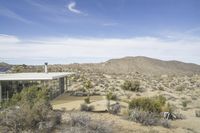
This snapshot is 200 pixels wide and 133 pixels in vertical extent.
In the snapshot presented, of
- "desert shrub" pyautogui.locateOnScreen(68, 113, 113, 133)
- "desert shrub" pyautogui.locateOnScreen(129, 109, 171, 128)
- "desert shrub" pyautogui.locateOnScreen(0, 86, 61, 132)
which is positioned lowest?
"desert shrub" pyautogui.locateOnScreen(129, 109, 171, 128)

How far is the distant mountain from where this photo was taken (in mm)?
120963

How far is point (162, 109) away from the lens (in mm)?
21688

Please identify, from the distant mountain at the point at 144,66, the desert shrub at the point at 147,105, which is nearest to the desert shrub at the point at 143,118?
the desert shrub at the point at 147,105

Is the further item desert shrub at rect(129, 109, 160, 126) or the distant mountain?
the distant mountain

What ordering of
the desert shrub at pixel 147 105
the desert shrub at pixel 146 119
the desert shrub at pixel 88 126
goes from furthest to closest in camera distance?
the desert shrub at pixel 147 105
the desert shrub at pixel 146 119
the desert shrub at pixel 88 126

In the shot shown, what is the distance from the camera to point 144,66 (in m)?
129

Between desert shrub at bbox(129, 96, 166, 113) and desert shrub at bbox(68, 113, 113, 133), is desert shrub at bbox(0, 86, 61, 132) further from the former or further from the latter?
desert shrub at bbox(129, 96, 166, 113)

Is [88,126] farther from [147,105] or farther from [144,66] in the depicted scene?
[144,66]

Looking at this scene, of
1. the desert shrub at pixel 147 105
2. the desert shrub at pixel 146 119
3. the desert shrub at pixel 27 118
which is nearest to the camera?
the desert shrub at pixel 27 118

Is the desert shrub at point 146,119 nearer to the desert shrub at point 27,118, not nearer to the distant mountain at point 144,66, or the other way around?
the desert shrub at point 27,118

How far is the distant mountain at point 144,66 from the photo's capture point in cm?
12096

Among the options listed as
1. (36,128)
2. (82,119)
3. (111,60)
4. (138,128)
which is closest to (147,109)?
(138,128)

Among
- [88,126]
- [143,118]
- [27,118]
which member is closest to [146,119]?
[143,118]

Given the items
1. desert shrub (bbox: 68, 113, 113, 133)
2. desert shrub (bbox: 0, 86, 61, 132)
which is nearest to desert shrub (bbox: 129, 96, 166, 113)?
desert shrub (bbox: 68, 113, 113, 133)
